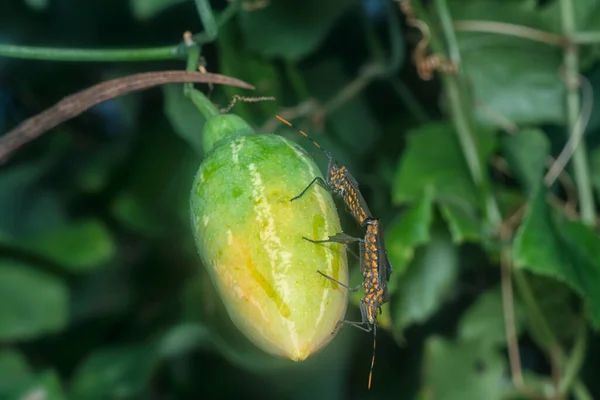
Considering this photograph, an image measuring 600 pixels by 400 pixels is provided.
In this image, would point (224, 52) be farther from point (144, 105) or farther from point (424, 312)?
point (424, 312)

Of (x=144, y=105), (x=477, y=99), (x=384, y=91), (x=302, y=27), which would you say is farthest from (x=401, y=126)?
(x=144, y=105)

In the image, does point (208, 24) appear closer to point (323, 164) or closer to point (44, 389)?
point (323, 164)

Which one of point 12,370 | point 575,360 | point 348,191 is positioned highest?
point 12,370

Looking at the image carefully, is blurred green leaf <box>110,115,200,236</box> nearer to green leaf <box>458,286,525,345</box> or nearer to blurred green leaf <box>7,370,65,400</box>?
blurred green leaf <box>7,370,65,400</box>

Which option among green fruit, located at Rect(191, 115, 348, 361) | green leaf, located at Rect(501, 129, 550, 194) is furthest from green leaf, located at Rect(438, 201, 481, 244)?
green fruit, located at Rect(191, 115, 348, 361)

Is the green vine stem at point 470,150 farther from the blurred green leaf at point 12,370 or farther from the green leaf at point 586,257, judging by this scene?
the blurred green leaf at point 12,370

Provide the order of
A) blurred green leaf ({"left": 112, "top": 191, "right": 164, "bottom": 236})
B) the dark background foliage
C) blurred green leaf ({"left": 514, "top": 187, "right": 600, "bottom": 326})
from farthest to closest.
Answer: blurred green leaf ({"left": 112, "top": 191, "right": 164, "bottom": 236}) → the dark background foliage → blurred green leaf ({"left": 514, "top": 187, "right": 600, "bottom": 326})

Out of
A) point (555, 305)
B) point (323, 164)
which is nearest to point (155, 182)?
point (323, 164)
